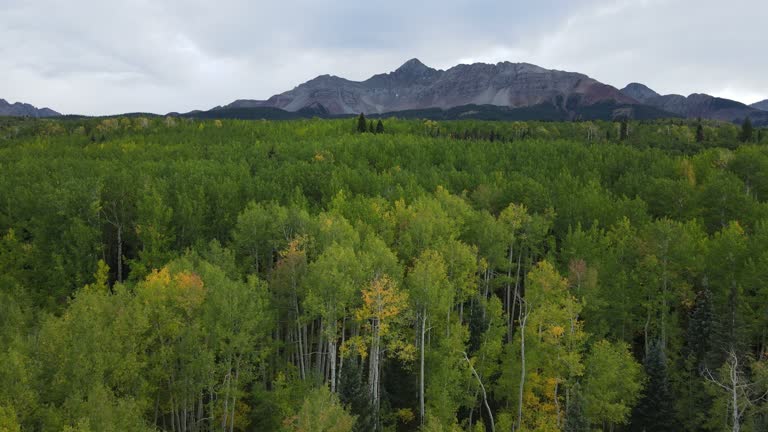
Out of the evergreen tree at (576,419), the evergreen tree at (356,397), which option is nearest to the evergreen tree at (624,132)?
the evergreen tree at (576,419)

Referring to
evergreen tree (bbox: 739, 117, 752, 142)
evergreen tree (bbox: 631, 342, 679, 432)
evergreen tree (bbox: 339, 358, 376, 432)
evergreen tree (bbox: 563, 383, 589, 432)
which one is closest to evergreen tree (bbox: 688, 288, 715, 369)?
evergreen tree (bbox: 631, 342, 679, 432)

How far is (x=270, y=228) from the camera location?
159ft

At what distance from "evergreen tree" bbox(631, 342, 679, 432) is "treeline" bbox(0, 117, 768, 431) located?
135mm

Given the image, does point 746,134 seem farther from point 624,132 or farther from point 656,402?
point 656,402

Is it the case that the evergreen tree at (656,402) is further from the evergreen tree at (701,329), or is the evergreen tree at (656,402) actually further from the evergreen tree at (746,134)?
the evergreen tree at (746,134)

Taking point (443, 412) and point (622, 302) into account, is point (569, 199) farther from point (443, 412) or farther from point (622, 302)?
point (443, 412)

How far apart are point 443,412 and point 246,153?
85656mm

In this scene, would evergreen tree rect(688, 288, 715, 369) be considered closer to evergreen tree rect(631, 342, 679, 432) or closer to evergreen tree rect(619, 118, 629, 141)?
evergreen tree rect(631, 342, 679, 432)

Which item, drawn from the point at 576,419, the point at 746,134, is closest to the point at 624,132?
the point at 746,134

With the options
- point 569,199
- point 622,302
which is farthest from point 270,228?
point 569,199

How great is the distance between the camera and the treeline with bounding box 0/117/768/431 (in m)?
29.2

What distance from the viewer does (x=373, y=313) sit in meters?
34.7

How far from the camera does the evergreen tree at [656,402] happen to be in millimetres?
35531

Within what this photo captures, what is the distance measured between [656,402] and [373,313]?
22.9 metres
